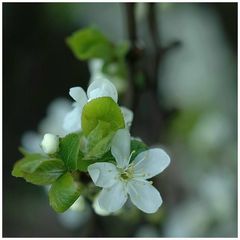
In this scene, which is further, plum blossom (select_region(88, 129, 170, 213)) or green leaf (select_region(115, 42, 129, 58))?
→ green leaf (select_region(115, 42, 129, 58))

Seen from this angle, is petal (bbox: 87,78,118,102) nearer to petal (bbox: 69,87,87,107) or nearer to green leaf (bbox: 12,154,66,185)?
petal (bbox: 69,87,87,107)

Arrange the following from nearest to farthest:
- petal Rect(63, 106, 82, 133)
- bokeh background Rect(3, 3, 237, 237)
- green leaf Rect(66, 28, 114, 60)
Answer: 1. petal Rect(63, 106, 82, 133)
2. green leaf Rect(66, 28, 114, 60)
3. bokeh background Rect(3, 3, 237, 237)

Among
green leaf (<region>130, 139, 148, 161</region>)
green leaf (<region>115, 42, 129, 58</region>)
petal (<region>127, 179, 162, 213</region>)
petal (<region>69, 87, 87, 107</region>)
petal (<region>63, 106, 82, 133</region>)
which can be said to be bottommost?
petal (<region>127, 179, 162, 213</region>)

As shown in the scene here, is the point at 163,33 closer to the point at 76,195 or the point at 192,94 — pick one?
the point at 192,94

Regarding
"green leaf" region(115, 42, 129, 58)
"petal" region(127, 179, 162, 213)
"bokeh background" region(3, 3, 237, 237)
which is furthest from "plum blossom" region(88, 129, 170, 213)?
"bokeh background" region(3, 3, 237, 237)

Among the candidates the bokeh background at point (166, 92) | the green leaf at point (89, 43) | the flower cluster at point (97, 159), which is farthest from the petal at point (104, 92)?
the bokeh background at point (166, 92)

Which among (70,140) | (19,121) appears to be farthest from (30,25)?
(70,140)

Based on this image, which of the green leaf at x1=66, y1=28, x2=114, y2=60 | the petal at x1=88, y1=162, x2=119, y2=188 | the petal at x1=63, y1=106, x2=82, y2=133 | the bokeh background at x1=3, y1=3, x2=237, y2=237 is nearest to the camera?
the petal at x1=88, y1=162, x2=119, y2=188
